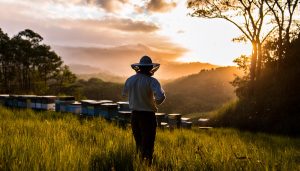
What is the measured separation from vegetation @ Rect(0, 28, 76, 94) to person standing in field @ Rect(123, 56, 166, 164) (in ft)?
196

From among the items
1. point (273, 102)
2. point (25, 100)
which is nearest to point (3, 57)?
point (25, 100)

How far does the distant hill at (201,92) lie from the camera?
3883 inches

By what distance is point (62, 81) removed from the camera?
80188 millimetres

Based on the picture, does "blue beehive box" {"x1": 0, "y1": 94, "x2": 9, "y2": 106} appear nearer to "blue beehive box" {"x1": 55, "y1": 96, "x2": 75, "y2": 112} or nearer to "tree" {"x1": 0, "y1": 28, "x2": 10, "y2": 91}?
"blue beehive box" {"x1": 55, "y1": 96, "x2": 75, "y2": 112}

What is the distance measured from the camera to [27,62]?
235 ft

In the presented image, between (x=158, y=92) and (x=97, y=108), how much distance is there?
37.5 feet

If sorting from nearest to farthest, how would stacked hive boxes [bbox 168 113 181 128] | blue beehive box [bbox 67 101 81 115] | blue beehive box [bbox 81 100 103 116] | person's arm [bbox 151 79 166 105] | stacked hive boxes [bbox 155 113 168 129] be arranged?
person's arm [bbox 151 79 166 105] < stacked hive boxes [bbox 155 113 168 129] < blue beehive box [bbox 81 100 103 116] < stacked hive boxes [bbox 168 113 181 128] < blue beehive box [bbox 67 101 81 115]

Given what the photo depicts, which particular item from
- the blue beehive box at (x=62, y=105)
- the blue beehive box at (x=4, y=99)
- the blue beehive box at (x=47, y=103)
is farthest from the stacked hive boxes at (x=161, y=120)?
the blue beehive box at (x=4, y=99)

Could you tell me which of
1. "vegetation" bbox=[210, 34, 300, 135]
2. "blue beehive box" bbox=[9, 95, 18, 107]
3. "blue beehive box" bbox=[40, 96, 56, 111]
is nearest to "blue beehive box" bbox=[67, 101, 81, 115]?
"blue beehive box" bbox=[40, 96, 56, 111]

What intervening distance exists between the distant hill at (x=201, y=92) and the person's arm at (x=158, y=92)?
255 feet

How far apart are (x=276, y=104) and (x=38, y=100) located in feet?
48.7

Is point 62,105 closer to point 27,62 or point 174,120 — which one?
point 174,120

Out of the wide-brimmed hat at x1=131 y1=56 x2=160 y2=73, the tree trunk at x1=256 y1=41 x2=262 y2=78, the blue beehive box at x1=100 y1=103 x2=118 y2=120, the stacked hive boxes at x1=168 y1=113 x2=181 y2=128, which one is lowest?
the stacked hive boxes at x1=168 y1=113 x2=181 y2=128

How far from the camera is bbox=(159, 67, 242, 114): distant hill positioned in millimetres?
98625
